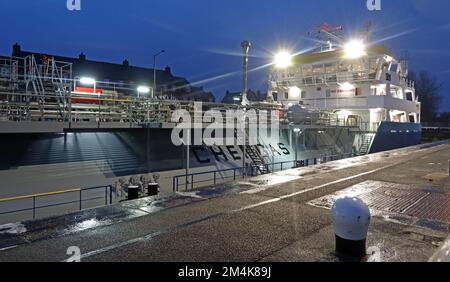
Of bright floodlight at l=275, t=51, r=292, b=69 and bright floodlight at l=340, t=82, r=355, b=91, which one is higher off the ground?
bright floodlight at l=275, t=51, r=292, b=69

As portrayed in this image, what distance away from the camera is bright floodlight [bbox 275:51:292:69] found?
124ft

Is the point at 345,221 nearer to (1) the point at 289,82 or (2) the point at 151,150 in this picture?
(2) the point at 151,150

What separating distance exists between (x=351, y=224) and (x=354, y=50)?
32.0 m

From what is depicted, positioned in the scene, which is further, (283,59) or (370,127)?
(283,59)

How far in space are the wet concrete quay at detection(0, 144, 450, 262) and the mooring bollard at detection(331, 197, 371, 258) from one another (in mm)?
225

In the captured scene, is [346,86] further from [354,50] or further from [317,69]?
[317,69]

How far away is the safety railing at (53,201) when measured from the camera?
987 cm

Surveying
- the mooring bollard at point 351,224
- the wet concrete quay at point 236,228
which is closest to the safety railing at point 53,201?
the wet concrete quay at point 236,228

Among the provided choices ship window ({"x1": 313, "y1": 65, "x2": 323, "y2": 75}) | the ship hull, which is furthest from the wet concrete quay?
ship window ({"x1": 313, "y1": 65, "x2": 323, "y2": 75})

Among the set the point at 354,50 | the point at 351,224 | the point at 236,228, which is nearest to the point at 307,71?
the point at 354,50

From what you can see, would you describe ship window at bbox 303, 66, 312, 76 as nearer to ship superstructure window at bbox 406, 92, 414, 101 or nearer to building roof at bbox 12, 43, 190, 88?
ship superstructure window at bbox 406, 92, 414, 101

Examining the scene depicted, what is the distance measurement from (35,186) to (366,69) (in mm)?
30082

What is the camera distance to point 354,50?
33344mm
